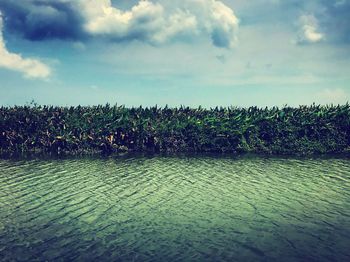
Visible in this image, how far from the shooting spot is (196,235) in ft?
44.3

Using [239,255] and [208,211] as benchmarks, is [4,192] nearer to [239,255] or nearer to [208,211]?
[208,211]

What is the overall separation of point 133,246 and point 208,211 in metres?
4.73

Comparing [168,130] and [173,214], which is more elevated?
[168,130]

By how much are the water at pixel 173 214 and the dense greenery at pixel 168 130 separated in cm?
1072

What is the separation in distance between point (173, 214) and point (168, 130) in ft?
75.8

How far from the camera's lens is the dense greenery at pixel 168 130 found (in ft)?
124

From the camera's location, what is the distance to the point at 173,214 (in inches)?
627

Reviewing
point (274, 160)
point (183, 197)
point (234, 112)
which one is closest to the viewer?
point (183, 197)

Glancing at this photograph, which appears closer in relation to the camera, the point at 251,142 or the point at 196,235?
the point at 196,235

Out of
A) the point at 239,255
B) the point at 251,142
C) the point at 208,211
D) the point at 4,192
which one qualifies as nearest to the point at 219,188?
the point at 208,211

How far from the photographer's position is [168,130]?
38.8m

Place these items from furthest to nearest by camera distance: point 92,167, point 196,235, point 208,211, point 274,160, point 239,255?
point 274,160
point 92,167
point 208,211
point 196,235
point 239,255

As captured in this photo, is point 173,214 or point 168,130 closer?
point 173,214

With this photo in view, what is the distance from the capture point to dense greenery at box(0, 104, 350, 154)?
37.7 meters
